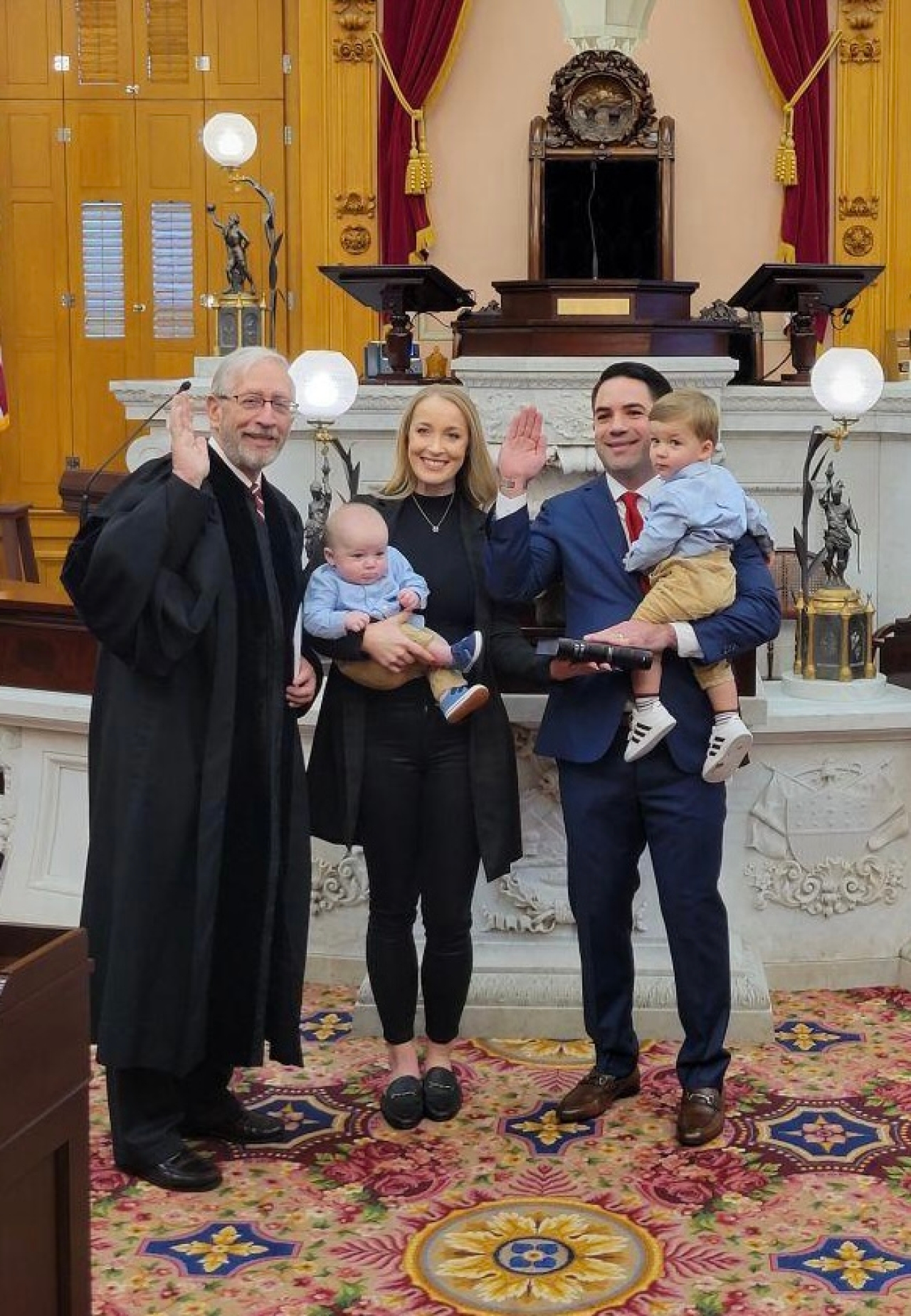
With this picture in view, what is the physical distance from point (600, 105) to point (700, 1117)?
856 centimetres

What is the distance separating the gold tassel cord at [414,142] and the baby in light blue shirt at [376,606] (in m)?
7.81

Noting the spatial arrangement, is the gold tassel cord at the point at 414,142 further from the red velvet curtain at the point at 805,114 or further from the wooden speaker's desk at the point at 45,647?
the wooden speaker's desk at the point at 45,647

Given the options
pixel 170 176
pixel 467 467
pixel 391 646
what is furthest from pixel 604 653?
pixel 170 176

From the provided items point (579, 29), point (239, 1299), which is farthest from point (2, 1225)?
point (579, 29)

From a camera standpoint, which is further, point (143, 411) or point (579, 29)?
point (143, 411)

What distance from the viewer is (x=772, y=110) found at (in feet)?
35.8

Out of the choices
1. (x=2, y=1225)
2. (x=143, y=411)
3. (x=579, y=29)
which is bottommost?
(x=2, y=1225)

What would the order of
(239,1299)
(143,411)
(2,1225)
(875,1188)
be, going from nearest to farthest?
(2,1225)
(239,1299)
(875,1188)
(143,411)

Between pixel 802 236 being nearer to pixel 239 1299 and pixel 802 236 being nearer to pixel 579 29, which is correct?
pixel 579 29

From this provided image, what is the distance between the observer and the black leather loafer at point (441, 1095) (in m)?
3.54

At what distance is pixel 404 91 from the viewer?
1083 cm

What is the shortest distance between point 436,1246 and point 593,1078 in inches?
26.7

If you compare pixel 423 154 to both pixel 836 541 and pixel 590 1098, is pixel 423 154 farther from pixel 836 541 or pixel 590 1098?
pixel 590 1098

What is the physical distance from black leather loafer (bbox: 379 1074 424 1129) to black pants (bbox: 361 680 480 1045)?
0.31 ft
